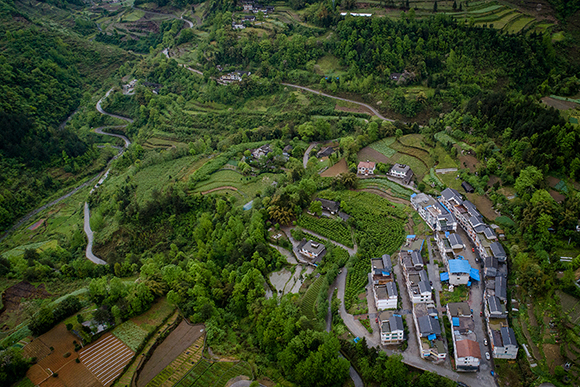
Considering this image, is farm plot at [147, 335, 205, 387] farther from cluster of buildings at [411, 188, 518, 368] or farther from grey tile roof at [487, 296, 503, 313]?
grey tile roof at [487, 296, 503, 313]

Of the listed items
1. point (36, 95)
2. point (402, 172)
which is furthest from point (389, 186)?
point (36, 95)

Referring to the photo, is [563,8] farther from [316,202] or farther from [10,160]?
[10,160]

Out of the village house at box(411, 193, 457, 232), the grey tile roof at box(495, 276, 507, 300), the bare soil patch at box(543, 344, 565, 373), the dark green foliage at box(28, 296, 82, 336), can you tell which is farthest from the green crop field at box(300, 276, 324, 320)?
the dark green foliage at box(28, 296, 82, 336)

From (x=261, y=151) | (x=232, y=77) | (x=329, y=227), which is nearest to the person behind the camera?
(x=329, y=227)

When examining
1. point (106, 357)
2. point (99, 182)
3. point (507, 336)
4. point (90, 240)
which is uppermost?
point (507, 336)

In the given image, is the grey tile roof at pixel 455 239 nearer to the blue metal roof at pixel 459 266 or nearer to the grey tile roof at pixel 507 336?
the blue metal roof at pixel 459 266

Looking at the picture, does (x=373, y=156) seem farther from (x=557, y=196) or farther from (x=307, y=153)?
(x=557, y=196)
